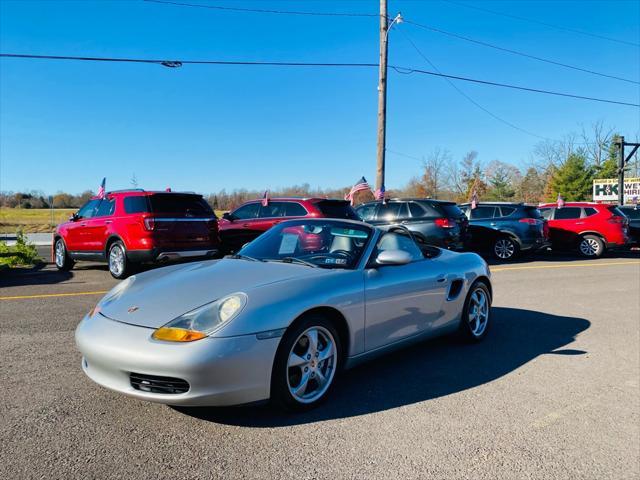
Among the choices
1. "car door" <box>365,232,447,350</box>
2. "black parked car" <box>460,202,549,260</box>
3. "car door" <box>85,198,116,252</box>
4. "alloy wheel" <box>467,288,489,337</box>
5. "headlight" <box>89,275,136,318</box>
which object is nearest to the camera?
"headlight" <box>89,275,136,318</box>

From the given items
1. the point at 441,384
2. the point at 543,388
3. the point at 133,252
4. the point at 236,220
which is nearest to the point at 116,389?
the point at 441,384

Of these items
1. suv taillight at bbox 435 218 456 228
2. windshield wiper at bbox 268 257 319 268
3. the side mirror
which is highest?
suv taillight at bbox 435 218 456 228

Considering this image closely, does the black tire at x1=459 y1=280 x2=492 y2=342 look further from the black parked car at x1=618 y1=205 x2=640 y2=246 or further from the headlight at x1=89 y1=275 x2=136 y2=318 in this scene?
the black parked car at x1=618 y1=205 x2=640 y2=246

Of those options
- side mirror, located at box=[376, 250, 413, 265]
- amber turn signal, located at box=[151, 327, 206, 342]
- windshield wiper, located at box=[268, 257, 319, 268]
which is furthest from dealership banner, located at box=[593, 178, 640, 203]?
amber turn signal, located at box=[151, 327, 206, 342]

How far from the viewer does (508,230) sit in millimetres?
14594

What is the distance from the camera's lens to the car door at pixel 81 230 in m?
10.4

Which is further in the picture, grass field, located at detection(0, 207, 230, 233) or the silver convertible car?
grass field, located at detection(0, 207, 230, 233)

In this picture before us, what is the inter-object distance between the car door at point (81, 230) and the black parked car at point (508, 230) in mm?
10028

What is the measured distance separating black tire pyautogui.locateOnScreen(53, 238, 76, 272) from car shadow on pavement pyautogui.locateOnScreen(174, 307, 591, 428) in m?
9.06

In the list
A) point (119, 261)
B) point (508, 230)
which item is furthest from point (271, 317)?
point (508, 230)

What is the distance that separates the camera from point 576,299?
8266 mm

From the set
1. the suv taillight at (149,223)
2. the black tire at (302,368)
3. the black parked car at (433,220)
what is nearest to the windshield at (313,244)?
the black tire at (302,368)

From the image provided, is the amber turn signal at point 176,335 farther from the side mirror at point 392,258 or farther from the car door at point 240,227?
the car door at point 240,227

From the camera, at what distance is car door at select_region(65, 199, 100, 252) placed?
10.4m
